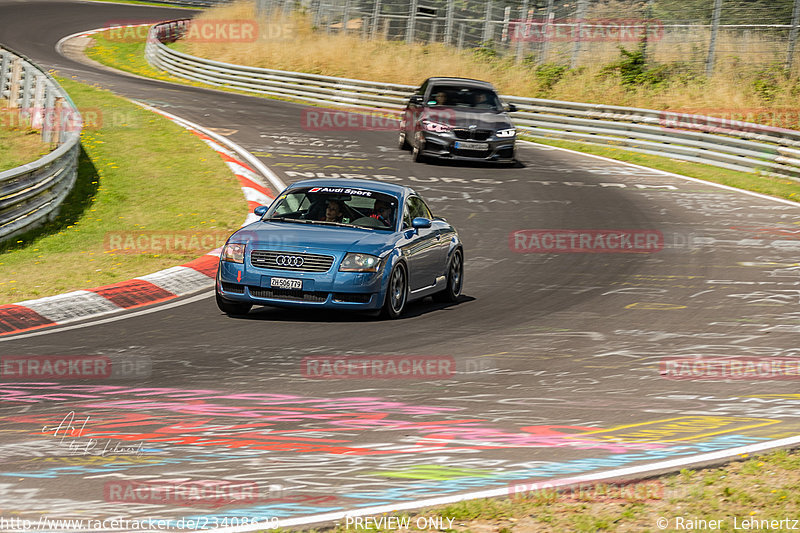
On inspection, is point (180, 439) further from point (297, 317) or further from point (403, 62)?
point (403, 62)

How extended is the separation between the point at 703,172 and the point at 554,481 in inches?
792

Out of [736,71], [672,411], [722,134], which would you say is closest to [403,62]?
[736,71]

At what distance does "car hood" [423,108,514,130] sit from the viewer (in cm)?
2372

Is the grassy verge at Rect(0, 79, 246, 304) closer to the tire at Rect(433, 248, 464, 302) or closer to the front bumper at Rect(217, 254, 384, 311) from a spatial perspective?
the front bumper at Rect(217, 254, 384, 311)

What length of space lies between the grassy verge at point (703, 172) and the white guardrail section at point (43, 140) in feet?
41.5

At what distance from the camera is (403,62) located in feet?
135

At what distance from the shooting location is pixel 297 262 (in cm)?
1109

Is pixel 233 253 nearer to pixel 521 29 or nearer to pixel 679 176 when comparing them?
pixel 679 176

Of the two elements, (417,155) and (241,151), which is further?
(241,151)

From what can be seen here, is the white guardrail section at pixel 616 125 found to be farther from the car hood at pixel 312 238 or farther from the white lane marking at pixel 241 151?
the car hood at pixel 312 238

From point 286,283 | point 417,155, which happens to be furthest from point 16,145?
point 286,283

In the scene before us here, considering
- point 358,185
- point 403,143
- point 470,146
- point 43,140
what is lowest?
point 403,143

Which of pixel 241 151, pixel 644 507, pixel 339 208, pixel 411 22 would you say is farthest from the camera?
pixel 411 22

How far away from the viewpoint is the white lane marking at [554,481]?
5172mm
